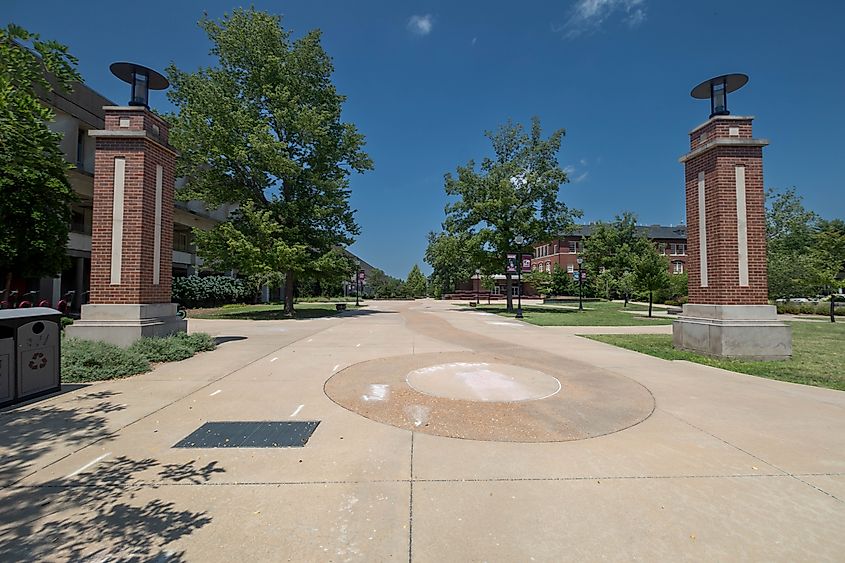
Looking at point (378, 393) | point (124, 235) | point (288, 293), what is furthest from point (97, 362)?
point (288, 293)

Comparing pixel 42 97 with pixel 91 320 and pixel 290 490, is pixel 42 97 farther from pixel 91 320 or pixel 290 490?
pixel 290 490

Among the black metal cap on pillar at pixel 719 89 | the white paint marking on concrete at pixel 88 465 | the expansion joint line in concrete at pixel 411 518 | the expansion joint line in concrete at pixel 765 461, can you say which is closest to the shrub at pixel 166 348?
the white paint marking on concrete at pixel 88 465

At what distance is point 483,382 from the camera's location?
7086mm

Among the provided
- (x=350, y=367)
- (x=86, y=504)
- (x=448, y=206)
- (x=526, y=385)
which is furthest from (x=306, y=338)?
(x=448, y=206)

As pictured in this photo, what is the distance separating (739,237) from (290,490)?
37.5 ft

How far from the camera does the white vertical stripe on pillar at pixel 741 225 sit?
31.6 ft

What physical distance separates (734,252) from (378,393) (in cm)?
945

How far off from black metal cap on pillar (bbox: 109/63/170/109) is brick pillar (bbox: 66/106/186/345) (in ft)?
1.32

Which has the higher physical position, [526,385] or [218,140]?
[218,140]

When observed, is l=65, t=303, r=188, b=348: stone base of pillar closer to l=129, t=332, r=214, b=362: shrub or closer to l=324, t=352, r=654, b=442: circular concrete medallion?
l=129, t=332, r=214, b=362: shrub

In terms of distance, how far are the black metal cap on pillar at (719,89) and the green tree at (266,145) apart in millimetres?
18715

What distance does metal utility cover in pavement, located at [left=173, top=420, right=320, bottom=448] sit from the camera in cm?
422

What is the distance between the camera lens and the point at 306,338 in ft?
44.4

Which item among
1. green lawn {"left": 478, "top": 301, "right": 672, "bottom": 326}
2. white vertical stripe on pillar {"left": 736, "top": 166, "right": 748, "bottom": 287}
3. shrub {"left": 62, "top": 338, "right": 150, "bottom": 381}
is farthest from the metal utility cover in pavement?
green lawn {"left": 478, "top": 301, "right": 672, "bottom": 326}
